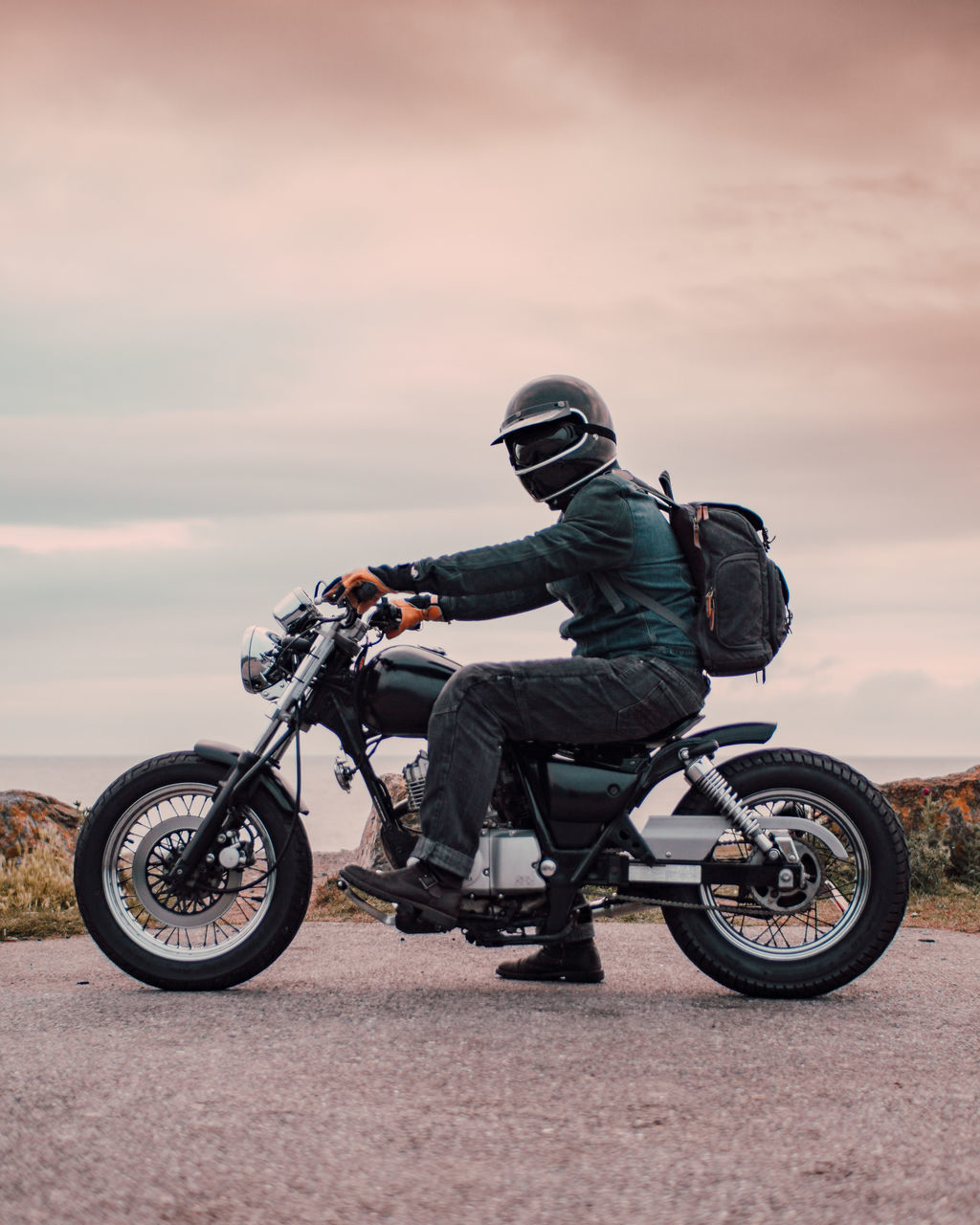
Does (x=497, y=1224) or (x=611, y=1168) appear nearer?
(x=497, y=1224)

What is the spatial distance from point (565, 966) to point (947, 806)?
4863 mm

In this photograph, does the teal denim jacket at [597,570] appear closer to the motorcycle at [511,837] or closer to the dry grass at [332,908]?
the motorcycle at [511,837]

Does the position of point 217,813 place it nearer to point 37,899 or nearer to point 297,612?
point 297,612

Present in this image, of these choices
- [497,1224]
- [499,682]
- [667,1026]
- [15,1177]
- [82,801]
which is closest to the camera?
[497,1224]

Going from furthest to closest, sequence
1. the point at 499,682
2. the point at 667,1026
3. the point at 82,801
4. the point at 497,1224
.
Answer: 1. the point at 82,801
2. the point at 499,682
3. the point at 667,1026
4. the point at 497,1224

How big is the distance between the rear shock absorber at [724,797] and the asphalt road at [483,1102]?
0.64m

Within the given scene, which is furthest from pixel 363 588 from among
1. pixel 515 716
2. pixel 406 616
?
pixel 515 716

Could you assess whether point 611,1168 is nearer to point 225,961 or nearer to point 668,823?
point 668,823

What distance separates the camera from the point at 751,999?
16.4 feet

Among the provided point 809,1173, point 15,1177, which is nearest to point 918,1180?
point 809,1173

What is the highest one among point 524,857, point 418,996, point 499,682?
point 499,682

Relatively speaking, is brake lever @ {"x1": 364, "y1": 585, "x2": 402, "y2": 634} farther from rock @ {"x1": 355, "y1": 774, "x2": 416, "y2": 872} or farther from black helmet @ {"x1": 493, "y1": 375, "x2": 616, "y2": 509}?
rock @ {"x1": 355, "y1": 774, "x2": 416, "y2": 872}

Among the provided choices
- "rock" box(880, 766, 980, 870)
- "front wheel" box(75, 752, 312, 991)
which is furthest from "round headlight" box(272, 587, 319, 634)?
"rock" box(880, 766, 980, 870)

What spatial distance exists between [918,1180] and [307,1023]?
2.21 metres
